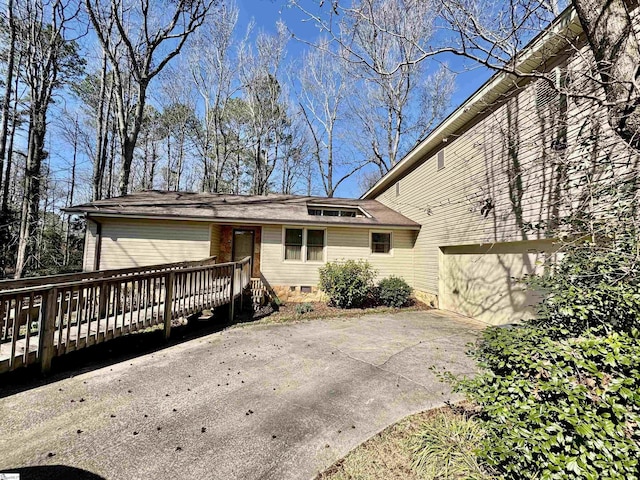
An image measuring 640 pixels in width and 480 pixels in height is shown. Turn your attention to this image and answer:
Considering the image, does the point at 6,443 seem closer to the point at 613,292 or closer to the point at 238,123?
the point at 613,292

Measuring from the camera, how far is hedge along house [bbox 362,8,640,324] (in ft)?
14.6

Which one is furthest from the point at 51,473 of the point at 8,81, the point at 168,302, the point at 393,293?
the point at 8,81

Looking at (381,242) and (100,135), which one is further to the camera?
(100,135)

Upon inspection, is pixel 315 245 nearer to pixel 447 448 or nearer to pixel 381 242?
pixel 381 242

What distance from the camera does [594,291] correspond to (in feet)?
7.73

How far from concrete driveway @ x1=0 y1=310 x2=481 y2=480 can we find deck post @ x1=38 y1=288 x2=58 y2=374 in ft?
1.13

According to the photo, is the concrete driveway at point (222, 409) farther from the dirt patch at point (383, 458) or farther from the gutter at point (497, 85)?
the gutter at point (497, 85)

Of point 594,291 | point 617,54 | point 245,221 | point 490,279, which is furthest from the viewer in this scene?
point 245,221

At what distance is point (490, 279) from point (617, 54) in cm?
549

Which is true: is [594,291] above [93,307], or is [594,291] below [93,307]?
above

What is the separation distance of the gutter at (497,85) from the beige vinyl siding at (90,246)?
1084cm

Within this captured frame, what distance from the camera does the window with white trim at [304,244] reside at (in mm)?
10008

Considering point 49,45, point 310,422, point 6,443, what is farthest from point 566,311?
point 49,45

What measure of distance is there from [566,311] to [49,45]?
17737 millimetres
